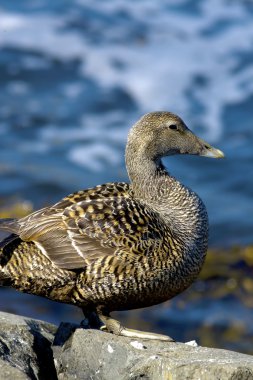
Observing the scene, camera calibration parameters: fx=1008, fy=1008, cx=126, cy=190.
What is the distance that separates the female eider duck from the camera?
6.22 meters

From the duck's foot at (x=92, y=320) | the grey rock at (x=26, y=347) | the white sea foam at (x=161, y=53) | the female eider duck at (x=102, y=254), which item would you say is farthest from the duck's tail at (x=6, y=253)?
the white sea foam at (x=161, y=53)

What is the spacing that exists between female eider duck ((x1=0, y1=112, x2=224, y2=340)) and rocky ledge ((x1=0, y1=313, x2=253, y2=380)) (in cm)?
26

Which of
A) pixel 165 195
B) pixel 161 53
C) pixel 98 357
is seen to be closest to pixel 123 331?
pixel 98 357

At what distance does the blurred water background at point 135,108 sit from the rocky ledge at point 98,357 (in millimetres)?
3376

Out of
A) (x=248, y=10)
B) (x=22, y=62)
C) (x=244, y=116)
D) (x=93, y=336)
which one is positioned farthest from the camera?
(x=248, y=10)

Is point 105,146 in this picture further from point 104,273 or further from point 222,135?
point 104,273

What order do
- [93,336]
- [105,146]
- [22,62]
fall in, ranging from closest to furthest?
[93,336] → [105,146] → [22,62]

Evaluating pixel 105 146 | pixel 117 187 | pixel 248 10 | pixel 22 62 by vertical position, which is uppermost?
pixel 248 10

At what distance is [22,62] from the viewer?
17.6 meters

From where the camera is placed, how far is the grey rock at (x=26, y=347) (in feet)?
18.7

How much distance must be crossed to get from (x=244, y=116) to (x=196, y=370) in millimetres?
10344

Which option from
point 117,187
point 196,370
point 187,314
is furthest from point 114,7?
point 196,370

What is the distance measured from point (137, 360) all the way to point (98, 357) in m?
0.26

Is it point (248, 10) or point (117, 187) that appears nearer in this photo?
point (117, 187)
